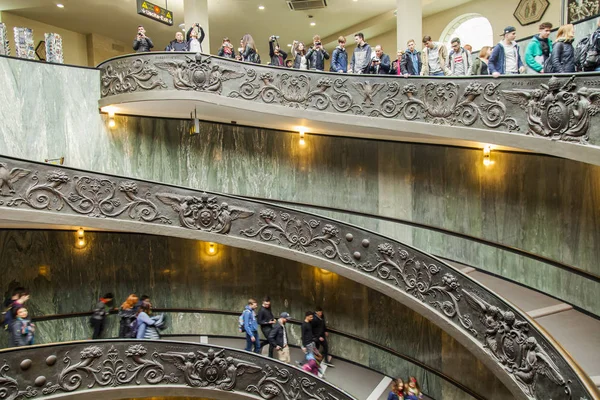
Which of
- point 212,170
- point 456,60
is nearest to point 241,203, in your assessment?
point 212,170

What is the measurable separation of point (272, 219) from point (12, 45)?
12.3 m

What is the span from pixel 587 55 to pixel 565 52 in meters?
0.54

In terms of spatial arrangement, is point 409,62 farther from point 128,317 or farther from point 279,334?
point 128,317

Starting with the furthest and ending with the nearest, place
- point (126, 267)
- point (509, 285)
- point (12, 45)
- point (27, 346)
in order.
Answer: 1. point (12, 45)
2. point (126, 267)
3. point (509, 285)
4. point (27, 346)

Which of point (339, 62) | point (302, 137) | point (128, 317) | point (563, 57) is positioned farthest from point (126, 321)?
point (563, 57)

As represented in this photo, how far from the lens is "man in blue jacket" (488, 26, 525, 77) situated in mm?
10023

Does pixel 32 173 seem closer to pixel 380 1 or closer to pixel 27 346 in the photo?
pixel 27 346

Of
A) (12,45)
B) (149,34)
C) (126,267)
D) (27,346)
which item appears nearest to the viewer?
(27,346)

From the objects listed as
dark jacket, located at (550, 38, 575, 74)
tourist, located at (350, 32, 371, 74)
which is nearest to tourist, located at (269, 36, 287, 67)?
tourist, located at (350, 32, 371, 74)

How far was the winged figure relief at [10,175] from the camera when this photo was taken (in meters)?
9.51

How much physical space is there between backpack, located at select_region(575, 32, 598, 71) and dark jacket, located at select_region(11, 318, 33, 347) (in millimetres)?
11518

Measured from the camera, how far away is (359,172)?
13836 mm

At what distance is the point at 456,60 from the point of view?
10953mm

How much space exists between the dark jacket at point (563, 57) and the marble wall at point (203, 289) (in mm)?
6355
